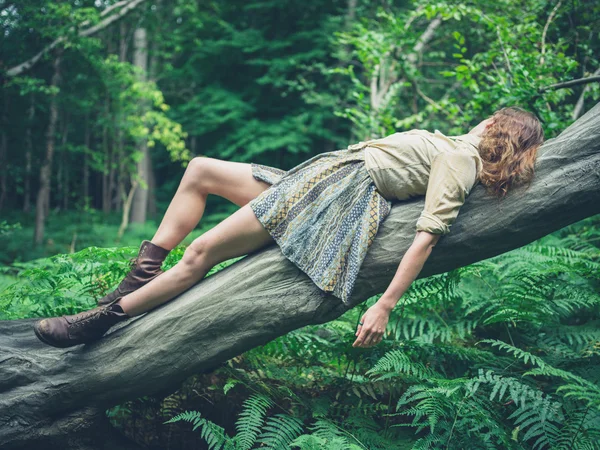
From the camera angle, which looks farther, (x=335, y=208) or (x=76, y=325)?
(x=76, y=325)

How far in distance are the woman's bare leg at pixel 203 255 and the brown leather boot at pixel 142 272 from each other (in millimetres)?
83

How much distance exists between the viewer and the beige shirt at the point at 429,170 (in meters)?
2.67

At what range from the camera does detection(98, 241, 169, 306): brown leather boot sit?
3.24 m

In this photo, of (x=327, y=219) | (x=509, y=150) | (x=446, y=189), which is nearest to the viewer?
(x=446, y=189)

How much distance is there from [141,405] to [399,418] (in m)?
1.88

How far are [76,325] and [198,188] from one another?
1171 millimetres

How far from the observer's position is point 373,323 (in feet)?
8.96

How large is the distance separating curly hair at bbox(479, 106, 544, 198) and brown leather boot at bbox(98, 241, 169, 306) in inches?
83.9

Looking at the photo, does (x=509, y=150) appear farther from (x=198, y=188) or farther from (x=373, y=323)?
(x=198, y=188)

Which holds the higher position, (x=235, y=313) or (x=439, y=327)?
(x=235, y=313)

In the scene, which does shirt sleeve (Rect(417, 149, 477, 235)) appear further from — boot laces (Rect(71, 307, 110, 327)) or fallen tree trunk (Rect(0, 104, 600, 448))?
boot laces (Rect(71, 307, 110, 327))

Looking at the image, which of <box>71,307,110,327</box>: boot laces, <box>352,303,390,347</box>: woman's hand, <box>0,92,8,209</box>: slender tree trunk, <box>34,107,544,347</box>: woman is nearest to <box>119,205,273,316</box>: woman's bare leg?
A: <box>34,107,544,347</box>: woman

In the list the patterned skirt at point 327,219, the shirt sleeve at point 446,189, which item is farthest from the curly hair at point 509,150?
the patterned skirt at point 327,219

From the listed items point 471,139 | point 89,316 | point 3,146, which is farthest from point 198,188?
point 3,146
